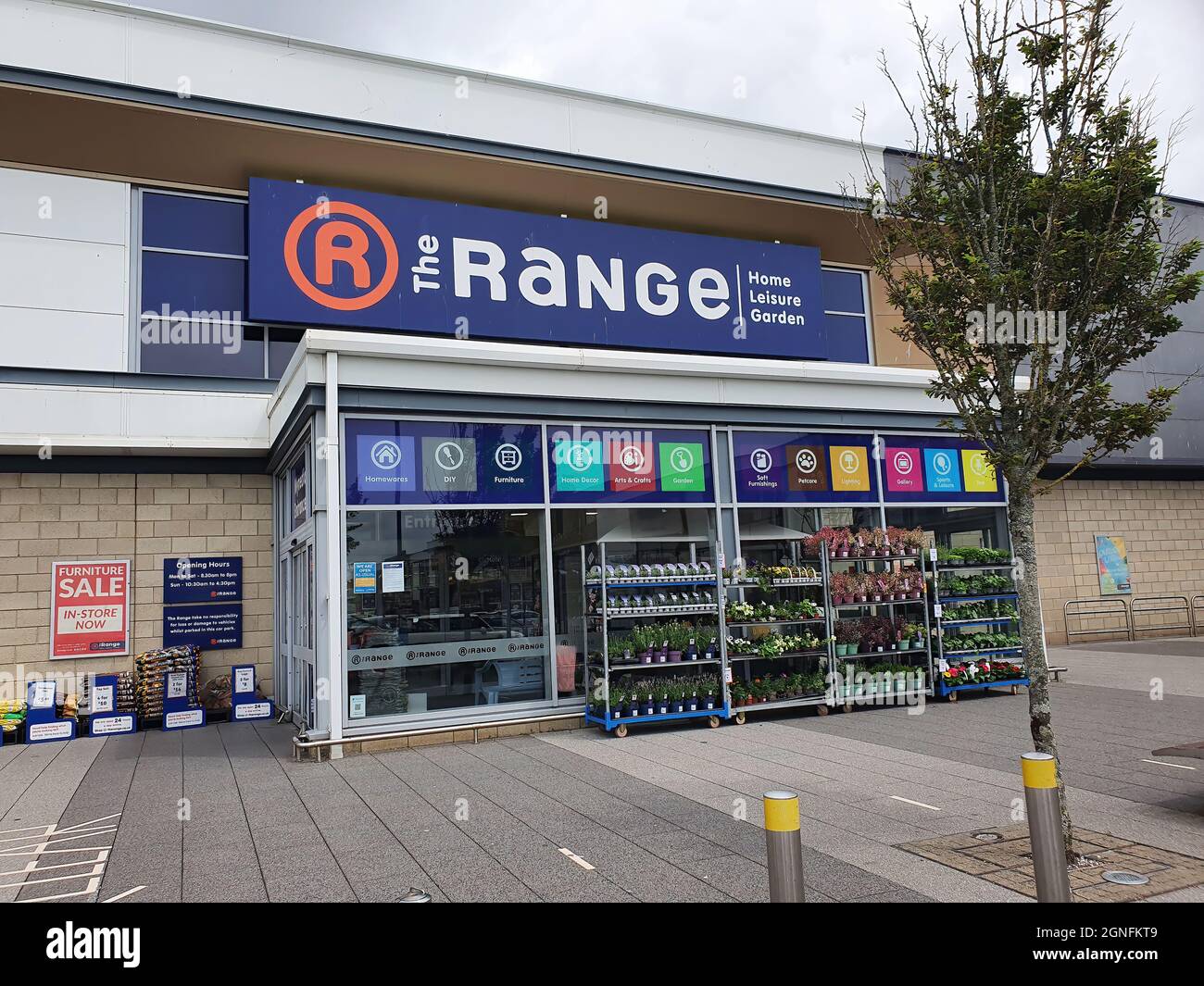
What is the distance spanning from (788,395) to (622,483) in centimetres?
254

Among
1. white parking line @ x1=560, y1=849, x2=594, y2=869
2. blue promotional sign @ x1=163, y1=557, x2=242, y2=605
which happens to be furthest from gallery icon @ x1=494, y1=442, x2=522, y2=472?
white parking line @ x1=560, y1=849, x2=594, y2=869

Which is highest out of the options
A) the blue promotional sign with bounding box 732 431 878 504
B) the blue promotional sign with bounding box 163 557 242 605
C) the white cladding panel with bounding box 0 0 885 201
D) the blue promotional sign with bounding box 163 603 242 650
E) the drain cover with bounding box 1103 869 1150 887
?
the white cladding panel with bounding box 0 0 885 201

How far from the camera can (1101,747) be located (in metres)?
8.14

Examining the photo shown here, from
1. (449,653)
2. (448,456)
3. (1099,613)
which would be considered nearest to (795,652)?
(449,653)

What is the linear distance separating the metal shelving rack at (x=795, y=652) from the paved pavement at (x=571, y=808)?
0.90 feet

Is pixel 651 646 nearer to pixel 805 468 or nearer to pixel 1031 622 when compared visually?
pixel 805 468

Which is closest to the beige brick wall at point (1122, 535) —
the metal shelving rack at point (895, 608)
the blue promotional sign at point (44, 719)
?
the metal shelving rack at point (895, 608)

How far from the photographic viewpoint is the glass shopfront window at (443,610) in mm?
9359

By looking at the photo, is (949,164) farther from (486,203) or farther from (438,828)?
(486,203)

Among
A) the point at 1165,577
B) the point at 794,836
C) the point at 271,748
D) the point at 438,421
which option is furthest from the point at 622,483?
the point at 1165,577

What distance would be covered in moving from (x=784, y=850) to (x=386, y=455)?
726 cm

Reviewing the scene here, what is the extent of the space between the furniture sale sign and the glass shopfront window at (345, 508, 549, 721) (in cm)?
459

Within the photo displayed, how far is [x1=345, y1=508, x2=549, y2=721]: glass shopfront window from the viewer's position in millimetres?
9359

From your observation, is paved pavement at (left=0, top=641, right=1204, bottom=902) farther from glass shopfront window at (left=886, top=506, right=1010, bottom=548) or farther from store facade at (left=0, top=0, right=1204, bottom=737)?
→ glass shopfront window at (left=886, top=506, right=1010, bottom=548)
